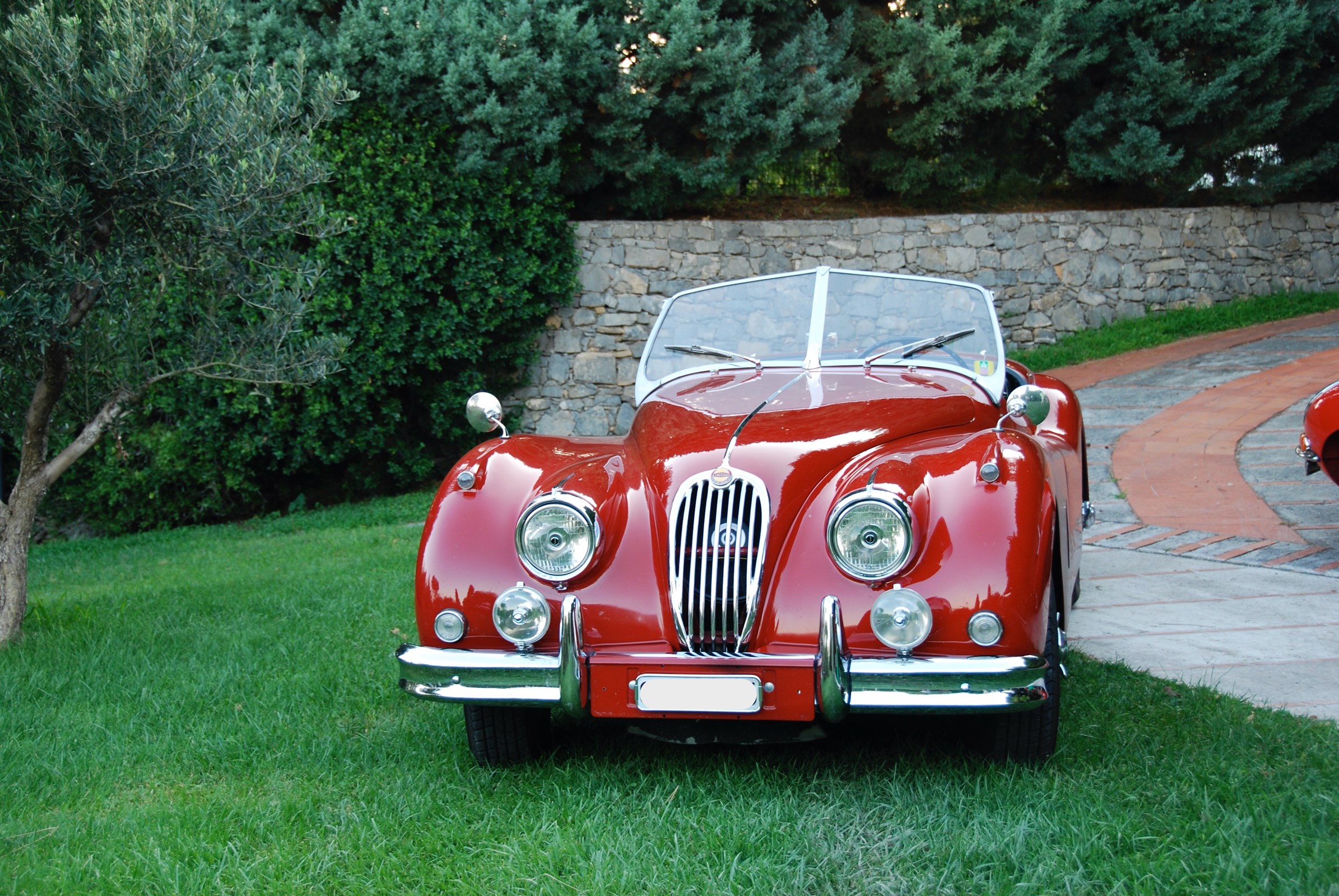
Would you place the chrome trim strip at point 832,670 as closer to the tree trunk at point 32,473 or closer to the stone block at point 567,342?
the tree trunk at point 32,473

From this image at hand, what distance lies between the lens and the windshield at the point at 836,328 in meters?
4.12

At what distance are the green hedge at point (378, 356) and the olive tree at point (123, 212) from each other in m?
3.82

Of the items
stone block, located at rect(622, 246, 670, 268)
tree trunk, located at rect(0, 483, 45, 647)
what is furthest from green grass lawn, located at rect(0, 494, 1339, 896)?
stone block, located at rect(622, 246, 670, 268)

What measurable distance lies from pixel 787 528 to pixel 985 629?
0.60m

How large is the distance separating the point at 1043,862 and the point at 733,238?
954cm

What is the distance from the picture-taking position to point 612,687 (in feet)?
9.53

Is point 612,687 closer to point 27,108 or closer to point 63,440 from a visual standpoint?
point 27,108

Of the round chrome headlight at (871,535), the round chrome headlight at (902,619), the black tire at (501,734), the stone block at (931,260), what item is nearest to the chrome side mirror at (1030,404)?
the round chrome headlight at (871,535)

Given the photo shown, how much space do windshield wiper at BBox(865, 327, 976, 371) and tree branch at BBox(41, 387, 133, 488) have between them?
3562 millimetres

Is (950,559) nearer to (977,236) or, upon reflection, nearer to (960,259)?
(960,259)

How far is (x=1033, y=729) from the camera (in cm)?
302

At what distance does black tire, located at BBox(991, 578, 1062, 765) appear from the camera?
118 inches

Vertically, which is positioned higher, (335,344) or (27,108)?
(27,108)

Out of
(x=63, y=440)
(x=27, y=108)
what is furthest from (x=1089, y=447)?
(x=63, y=440)
